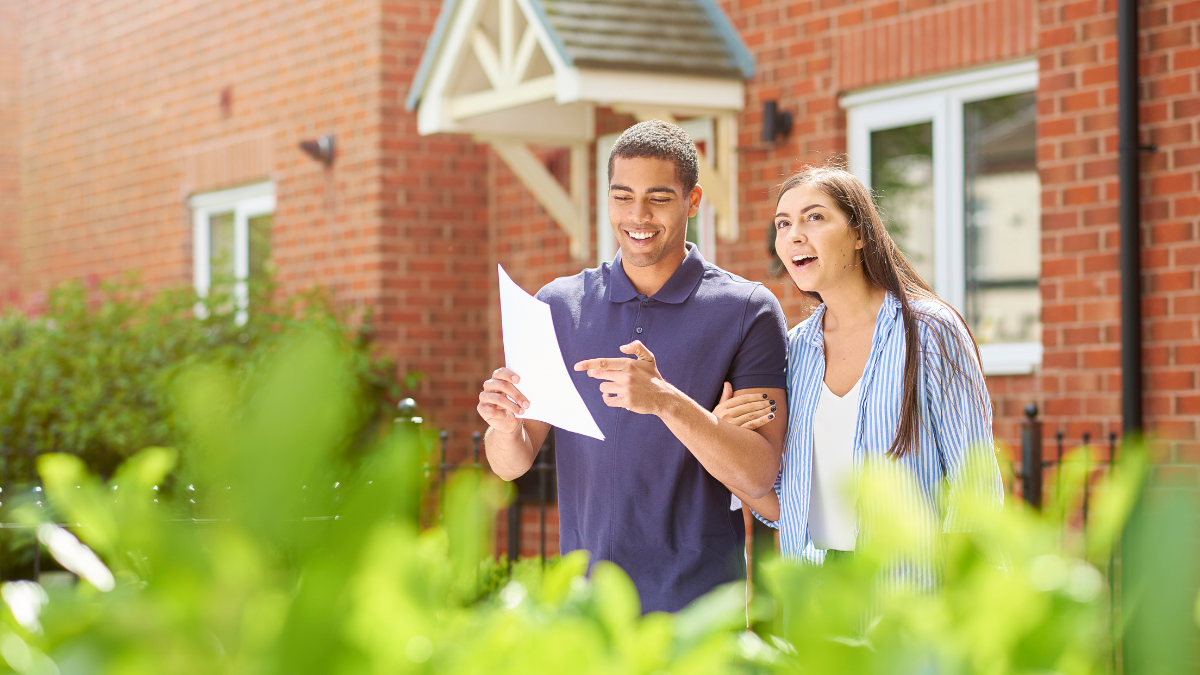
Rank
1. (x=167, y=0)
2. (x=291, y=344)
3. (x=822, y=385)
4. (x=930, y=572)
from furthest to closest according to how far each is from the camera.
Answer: (x=167, y=0) < (x=822, y=385) < (x=930, y=572) < (x=291, y=344)

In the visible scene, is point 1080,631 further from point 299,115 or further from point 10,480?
point 299,115

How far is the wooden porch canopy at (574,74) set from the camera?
6496 mm

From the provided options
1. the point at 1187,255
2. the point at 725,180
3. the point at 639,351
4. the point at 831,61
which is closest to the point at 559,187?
the point at 725,180

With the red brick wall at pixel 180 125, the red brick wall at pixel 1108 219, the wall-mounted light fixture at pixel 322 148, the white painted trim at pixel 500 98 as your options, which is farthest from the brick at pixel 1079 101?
the wall-mounted light fixture at pixel 322 148

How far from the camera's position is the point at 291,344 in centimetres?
51

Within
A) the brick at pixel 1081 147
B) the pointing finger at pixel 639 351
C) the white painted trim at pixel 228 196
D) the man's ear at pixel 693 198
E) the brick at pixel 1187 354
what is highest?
the white painted trim at pixel 228 196

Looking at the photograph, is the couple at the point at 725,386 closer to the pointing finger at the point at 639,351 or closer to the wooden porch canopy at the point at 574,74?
the pointing finger at the point at 639,351

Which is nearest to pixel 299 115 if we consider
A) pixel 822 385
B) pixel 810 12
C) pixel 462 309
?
pixel 462 309

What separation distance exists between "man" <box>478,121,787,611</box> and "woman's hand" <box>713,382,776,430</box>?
32 millimetres

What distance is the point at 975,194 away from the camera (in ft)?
19.7

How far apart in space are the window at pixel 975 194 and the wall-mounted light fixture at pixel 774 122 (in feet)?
1.32

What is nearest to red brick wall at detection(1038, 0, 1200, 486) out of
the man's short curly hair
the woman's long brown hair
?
the woman's long brown hair

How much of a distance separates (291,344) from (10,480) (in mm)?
7710

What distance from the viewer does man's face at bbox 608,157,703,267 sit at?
95.6 inches
